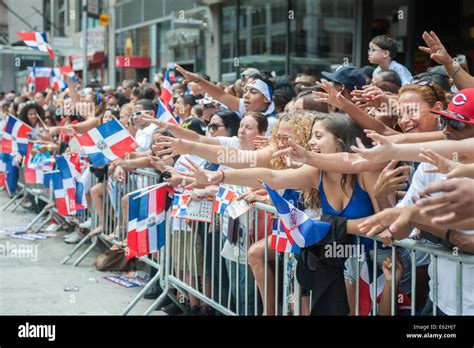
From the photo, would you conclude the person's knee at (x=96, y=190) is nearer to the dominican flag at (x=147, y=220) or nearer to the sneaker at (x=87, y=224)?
the sneaker at (x=87, y=224)

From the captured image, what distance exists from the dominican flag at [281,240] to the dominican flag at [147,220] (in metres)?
1.96

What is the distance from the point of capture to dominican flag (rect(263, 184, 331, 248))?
402 cm

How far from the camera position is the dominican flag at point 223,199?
5.43m

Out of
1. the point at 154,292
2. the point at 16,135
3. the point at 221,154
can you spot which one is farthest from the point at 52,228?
the point at 221,154

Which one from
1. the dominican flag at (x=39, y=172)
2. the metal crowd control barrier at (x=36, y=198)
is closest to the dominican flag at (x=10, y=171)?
the metal crowd control barrier at (x=36, y=198)

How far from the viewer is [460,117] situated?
3527 mm

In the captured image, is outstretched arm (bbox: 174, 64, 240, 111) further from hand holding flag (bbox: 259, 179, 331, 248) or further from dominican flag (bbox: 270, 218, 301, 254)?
hand holding flag (bbox: 259, 179, 331, 248)

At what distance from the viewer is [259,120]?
226 inches

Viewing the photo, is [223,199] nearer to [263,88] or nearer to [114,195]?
[263,88]

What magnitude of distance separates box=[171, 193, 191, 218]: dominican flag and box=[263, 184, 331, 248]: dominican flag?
1.87 m

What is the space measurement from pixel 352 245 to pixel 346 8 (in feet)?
32.5

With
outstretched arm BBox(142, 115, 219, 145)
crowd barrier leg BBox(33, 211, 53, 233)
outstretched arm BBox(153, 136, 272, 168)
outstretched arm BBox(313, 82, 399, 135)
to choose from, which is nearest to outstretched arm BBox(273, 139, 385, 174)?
outstretched arm BBox(313, 82, 399, 135)

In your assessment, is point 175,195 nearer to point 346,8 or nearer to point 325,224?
point 325,224
